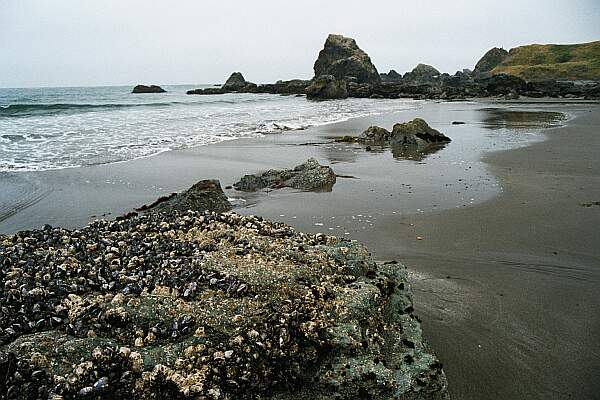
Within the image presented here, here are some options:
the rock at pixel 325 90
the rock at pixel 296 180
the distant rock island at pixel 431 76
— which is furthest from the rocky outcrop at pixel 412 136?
the rock at pixel 325 90

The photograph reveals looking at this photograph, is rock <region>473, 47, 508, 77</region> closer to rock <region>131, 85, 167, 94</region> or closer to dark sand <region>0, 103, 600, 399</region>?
rock <region>131, 85, 167, 94</region>

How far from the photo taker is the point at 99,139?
1806 centimetres

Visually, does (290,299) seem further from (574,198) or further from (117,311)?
(574,198)

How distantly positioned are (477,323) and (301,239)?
191 cm

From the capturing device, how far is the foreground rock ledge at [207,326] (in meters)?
2.74

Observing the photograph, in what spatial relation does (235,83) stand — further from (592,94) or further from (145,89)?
(592,94)

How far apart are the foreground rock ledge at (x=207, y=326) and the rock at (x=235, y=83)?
295 ft

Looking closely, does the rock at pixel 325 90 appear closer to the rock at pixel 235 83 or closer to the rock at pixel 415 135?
the rock at pixel 235 83

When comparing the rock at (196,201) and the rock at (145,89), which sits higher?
the rock at (145,89)

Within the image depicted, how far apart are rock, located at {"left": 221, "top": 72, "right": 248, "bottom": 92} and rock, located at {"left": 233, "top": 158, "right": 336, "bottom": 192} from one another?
83.9 m

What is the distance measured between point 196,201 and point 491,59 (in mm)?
122735

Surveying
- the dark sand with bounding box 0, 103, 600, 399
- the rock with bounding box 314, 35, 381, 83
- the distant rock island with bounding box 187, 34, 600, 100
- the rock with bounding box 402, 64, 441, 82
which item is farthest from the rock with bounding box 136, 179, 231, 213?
the rock with bounding box 402, 64, 441, 82

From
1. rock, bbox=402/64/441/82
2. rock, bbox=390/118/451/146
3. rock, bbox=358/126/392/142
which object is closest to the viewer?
rock, bbox=390/118/451/146

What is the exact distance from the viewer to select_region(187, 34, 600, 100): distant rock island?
194 ft
